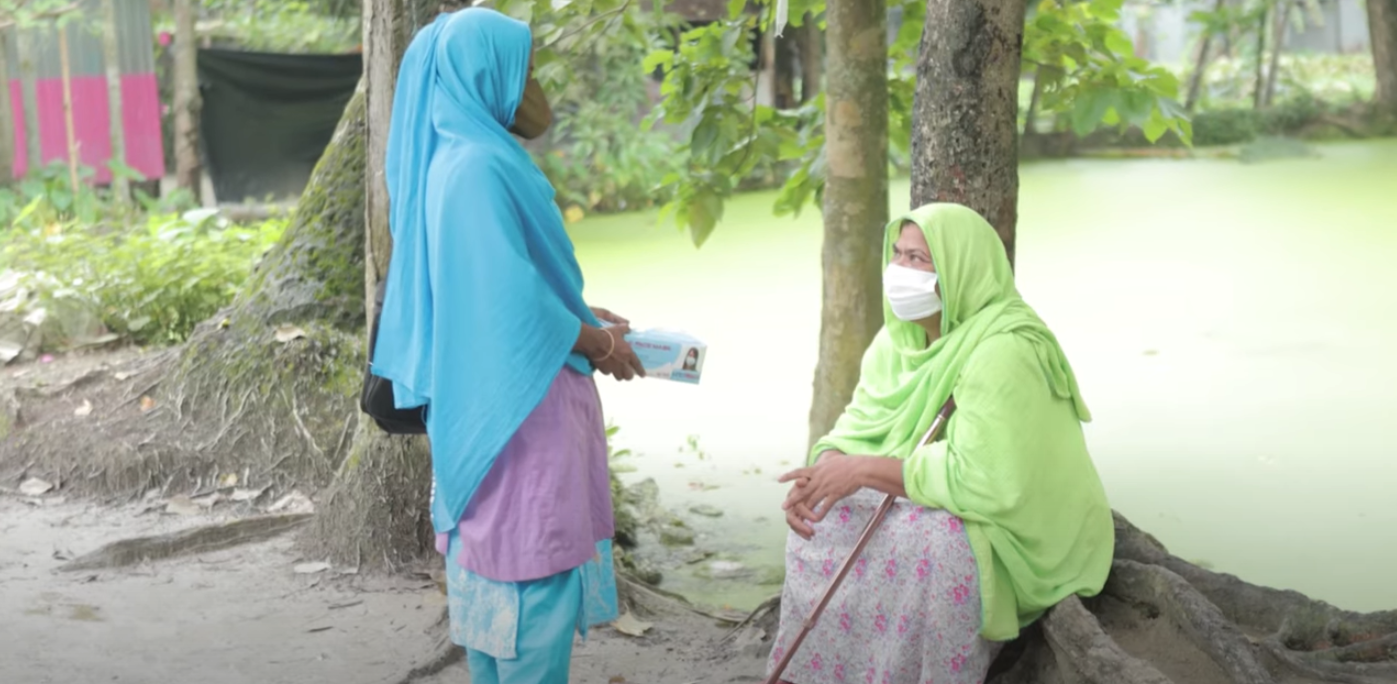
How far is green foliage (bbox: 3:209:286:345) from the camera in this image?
5.78 metres

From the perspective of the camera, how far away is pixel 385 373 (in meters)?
2.44

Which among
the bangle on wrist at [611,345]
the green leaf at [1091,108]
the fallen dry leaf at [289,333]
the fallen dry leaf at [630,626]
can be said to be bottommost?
the fallen dry leaf at [630,626]

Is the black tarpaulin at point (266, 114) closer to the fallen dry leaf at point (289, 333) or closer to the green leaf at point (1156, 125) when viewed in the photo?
the fallen dry leaf at point (289, 333)

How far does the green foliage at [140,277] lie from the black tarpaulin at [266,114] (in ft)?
13.4

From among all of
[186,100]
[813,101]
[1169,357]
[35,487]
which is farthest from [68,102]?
[1169,357]

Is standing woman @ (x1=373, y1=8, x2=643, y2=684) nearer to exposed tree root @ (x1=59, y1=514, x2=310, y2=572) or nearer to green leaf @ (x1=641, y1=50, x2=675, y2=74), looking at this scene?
exposed tree root @ (x1=59, y1=514, x2=310, y2=572)

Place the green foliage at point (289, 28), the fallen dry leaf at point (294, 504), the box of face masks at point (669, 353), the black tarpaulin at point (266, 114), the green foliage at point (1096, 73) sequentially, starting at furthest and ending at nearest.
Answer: the green foliage at point (289, 28), the black tarpaulin at point (266, 114), the fallen dry leaf at point (294, 504), the green foliage at point (1096, 73), the box of face masks at point (669, 353)

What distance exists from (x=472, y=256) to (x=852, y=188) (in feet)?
7.94

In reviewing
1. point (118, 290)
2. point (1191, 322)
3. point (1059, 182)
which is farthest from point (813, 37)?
point (118, 290)

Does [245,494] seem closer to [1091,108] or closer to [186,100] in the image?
[1091,108]

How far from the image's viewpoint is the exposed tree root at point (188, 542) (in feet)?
13.0

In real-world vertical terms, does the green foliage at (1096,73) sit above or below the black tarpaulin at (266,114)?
above

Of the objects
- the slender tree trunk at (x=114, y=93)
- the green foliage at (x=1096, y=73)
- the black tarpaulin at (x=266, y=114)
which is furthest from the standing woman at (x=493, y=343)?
the black tarpaulin at (x=266, y=114)

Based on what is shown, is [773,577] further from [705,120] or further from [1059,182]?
[1059,182]
